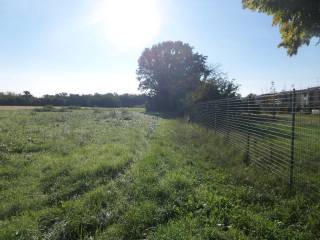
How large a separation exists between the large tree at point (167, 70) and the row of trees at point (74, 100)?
24.3 feet

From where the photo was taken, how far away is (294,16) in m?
9.86

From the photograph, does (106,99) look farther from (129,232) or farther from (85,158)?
(129,232)

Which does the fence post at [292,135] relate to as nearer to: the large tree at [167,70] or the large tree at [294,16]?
the large tree at [294,16]

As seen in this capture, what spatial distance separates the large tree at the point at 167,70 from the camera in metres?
55.2

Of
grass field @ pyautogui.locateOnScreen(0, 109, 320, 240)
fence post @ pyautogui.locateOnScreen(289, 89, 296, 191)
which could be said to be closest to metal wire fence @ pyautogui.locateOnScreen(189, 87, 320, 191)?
fence post @ pyautogui.locateOnScreen(289, 89, 296, 191)

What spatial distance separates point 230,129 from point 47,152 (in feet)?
22.2

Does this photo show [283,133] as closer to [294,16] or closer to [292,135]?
[292,135]

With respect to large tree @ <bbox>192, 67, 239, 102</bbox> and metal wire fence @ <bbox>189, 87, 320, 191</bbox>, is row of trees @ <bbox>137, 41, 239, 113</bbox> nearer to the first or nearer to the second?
large tree @ <bbox>192, 67, 239, 102</bbox>

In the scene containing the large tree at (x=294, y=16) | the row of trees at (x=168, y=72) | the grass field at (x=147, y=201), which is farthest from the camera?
the row of trees at (x=168, y=72)

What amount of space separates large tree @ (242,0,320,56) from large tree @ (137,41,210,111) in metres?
40.6

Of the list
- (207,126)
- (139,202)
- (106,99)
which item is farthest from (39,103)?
(139,202)

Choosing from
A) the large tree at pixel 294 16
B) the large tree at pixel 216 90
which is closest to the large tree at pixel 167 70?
the large tree at pixel 216 90

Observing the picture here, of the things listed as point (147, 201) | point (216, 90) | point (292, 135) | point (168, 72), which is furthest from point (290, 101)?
point (168, 72)

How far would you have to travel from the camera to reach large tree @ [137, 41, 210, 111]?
55188mm
